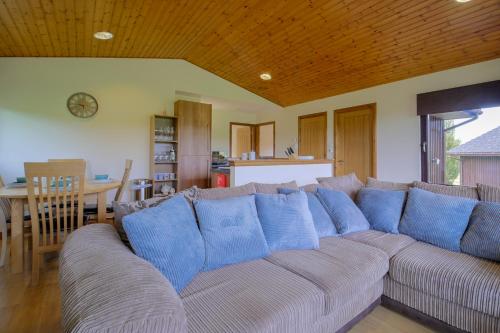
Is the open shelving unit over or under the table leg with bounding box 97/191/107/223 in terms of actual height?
Result: over

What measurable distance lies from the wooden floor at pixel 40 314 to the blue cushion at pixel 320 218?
0.63m

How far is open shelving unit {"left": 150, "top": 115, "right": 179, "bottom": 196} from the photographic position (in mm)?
4797

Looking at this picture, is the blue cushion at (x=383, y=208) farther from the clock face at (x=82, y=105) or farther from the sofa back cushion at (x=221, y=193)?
the clock face at (x=82, y=105)

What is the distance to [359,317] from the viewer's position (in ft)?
5.65

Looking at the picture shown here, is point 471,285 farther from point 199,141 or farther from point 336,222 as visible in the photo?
point 199,141

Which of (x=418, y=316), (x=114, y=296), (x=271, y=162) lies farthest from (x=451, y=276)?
(x=271, y=162)

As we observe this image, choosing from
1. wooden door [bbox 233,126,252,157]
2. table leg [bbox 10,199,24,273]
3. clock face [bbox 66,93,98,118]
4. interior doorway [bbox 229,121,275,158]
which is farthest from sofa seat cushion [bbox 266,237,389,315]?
wooden door [bbox 233,126,252,157]

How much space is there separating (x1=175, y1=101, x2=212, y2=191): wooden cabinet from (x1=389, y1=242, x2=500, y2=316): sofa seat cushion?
12.8ft

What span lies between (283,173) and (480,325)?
2313 millimetres

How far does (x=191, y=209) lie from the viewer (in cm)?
166

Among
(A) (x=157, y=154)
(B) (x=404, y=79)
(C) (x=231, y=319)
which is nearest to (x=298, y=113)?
(B) (x=404, y=79)

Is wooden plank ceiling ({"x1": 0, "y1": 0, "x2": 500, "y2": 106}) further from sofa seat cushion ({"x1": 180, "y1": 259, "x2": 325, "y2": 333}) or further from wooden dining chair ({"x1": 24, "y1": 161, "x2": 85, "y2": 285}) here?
sofa seat cushion ({"x1": 180, "y1": 259, "x2": 325, "y2": 333})

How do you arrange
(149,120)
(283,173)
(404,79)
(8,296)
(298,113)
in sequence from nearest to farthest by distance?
1. (8,296)
2. (283,173)
3. (404,79)
4. (149,120)
5. (298,113)

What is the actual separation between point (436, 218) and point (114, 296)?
2284mm
